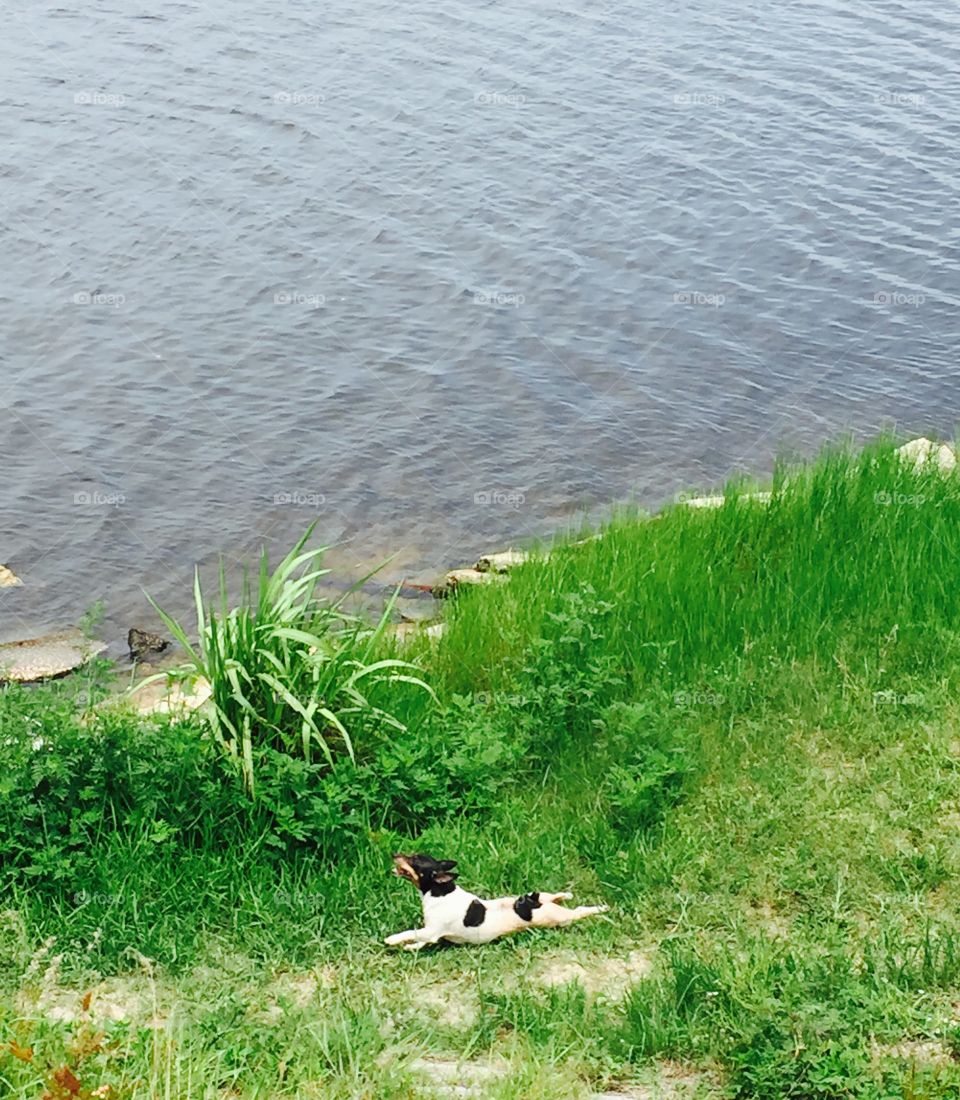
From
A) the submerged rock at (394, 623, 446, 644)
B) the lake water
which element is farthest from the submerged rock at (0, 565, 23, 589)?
the submerged rock at (394, 623, 446, 644)

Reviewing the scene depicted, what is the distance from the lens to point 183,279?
13.5 meters

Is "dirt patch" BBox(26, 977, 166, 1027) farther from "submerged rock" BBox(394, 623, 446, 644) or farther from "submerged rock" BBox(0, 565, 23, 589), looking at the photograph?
"submerged rock" BBox(0, 565, 23, 589)

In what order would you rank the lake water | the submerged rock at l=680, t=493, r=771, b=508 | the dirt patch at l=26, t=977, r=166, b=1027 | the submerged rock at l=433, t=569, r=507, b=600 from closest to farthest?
the dirt patch at l=26, t=977, r=166, b=1027 < the submerged rock at l=680, t=493, r=771, b=508 < the submerged rock at l=433, t=569, r=507, b=600 < the lake water

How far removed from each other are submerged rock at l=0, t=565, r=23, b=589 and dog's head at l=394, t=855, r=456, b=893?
5420mm

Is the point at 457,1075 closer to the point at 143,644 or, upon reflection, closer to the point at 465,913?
the point at 465,913

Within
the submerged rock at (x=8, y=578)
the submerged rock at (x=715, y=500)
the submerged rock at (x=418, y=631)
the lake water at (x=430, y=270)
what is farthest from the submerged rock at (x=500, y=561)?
the submerged rock at (x=8, y=578)

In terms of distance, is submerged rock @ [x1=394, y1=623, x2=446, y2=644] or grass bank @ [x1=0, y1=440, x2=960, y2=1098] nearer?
grass bank @ [x1=0, y1=440, x2=960, y2=1098]

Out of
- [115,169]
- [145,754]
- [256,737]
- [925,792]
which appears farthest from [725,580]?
[115,169]

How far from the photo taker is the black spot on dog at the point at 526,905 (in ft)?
16.6

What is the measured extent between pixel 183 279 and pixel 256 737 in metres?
8.46

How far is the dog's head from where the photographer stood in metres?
5.10

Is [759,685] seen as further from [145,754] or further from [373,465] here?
[373,465]

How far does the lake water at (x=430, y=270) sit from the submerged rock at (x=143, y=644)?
12.2 inches

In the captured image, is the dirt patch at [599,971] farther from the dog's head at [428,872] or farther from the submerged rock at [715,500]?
the submerged rock at [715,500]
